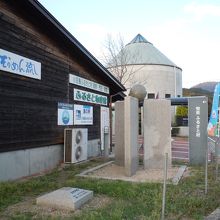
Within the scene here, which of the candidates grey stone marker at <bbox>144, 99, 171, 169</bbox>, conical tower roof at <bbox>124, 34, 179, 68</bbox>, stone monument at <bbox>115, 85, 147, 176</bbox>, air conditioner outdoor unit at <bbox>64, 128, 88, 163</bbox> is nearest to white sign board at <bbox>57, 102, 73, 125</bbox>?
air conditioner outdoor unit at <bbox>64, 128, 88, 163</bbox>

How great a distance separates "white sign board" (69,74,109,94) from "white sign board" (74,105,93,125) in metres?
0.93

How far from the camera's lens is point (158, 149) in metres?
13.5

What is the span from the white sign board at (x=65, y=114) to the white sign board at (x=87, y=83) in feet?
3.68

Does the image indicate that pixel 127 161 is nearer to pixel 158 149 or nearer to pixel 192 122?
pixel 158 149

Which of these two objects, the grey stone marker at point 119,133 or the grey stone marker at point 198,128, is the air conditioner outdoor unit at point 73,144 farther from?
the grey stone marker at point 198,128

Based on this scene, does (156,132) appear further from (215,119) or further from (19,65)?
(215,119)

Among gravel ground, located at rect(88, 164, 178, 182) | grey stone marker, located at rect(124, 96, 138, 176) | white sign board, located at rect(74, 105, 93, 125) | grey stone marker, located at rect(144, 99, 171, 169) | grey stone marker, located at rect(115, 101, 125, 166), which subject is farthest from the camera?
white sign board, located at rect(74, 105, 93, 125)

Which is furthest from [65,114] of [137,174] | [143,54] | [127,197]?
[143,54]

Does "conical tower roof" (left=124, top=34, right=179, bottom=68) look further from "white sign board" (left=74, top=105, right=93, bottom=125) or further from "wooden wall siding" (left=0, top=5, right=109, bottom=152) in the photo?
"wooden wall siding" (left=0, top=5, right=109, bottom=152)

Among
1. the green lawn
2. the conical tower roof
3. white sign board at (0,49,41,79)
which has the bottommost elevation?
the green lawn

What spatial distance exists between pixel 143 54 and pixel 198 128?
30.6 m

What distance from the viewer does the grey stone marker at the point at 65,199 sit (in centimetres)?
736

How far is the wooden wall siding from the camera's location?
10703 millimetres

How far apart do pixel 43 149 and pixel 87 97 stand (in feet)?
15.7
